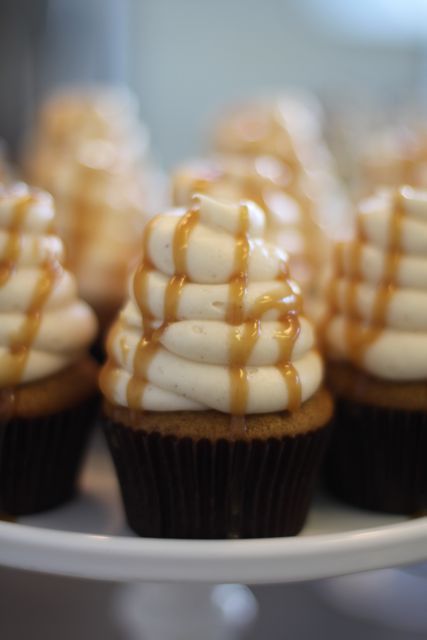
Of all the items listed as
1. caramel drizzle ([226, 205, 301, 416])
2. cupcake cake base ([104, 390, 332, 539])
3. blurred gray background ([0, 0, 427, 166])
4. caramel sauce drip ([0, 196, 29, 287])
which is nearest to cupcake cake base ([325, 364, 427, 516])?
cupcake cake base ([104, 390, 332, 539])

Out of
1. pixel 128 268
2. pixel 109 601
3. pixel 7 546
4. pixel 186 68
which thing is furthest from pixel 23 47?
pixel 7 546

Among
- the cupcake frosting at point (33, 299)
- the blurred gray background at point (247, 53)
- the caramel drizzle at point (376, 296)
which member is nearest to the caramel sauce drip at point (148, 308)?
the cupcake frosting at point (33, 299)

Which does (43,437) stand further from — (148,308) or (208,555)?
(208,555)

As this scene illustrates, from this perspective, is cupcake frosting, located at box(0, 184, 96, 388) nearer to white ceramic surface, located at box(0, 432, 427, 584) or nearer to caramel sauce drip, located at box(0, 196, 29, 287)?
caramel sauce drip, located at box(0, 196, 29, 287)

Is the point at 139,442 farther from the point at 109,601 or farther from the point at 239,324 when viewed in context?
the point at 109,601

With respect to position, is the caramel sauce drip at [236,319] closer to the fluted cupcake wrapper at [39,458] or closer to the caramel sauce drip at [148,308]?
the caramel sauce drip at [148,308]

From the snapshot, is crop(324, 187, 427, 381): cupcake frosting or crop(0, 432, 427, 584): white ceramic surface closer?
crop(0, 432, 427, 584): white ceramic surface

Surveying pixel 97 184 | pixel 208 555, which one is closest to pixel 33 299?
pixel 208 555
